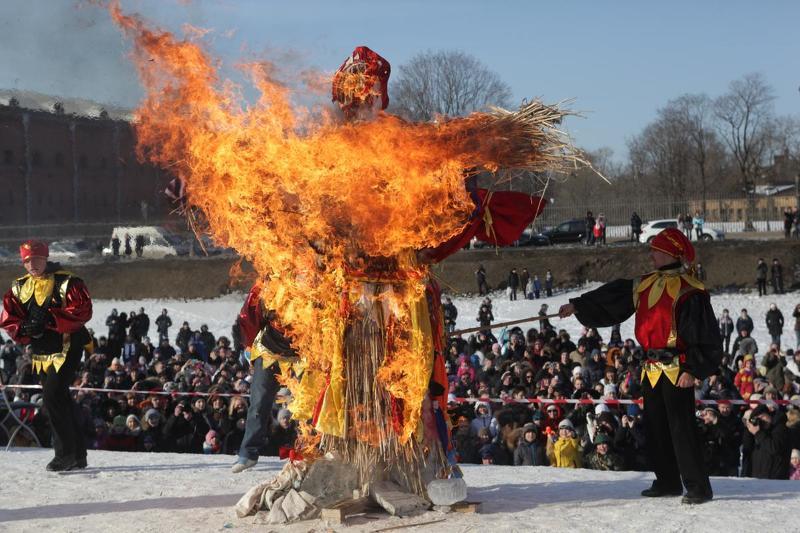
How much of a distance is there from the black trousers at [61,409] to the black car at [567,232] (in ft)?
116

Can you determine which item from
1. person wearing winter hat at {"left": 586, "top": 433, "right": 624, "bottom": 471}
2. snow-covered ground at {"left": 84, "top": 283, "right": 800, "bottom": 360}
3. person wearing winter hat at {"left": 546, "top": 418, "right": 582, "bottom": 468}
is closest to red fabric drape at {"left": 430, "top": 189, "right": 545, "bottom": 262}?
person wearing winter hat at {"left": 586, "top": 433, "right": 624, "bottom": 471}

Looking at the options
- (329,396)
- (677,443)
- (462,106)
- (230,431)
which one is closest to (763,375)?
(230,431)

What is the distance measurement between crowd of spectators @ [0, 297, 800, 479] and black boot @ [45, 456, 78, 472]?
2.62m

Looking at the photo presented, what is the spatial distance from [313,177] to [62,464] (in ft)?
12.6

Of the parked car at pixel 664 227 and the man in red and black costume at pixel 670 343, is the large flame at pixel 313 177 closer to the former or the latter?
the man in red and black costume at pixel 670 343

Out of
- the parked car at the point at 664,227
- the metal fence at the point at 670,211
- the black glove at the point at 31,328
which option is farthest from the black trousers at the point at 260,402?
the metal fence at the point at 670,211

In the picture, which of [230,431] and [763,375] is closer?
[230,431]

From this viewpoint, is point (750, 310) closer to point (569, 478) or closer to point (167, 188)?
point (569, 478)

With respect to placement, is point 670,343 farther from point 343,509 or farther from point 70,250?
point 70,250

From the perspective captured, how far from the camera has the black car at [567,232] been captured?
4334cm

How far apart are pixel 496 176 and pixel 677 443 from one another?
2.19 meters

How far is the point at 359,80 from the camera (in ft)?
21.7

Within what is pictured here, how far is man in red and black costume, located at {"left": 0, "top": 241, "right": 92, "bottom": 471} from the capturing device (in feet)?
27.3

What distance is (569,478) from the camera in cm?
796
